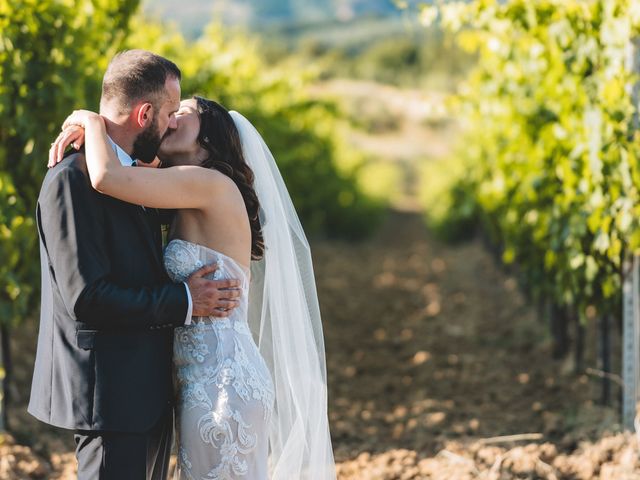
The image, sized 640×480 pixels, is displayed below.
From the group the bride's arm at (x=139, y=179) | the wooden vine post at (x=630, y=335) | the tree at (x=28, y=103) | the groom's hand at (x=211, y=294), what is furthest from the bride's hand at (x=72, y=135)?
the wooden vine post at (x=630, y=335)

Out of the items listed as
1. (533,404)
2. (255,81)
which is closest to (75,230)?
(533,404)

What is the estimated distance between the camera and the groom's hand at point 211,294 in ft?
9.50

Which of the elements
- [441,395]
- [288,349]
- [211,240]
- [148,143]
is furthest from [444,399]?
[148,143]

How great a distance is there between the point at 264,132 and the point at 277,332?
7.32 metres

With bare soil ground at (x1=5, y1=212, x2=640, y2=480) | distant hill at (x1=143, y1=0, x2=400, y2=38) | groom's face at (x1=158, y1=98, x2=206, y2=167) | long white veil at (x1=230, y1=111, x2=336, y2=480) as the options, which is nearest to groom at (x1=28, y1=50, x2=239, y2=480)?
groom's face at (x1=158, y1=98, x2=206, y2=167)

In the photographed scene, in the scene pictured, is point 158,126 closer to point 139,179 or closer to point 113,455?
point 139,179

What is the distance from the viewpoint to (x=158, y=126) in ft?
9.33

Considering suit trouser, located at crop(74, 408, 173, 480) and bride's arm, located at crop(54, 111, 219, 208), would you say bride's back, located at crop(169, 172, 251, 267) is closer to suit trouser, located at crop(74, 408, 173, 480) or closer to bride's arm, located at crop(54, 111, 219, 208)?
bride's arm, located at crop(54, 111, 219, 208)

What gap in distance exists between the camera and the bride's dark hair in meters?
3.07

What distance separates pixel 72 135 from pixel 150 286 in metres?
0.60

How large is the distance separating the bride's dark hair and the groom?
22cm

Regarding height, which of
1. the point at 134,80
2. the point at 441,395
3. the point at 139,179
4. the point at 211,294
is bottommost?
the point at 441,395

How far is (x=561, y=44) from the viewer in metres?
5.29

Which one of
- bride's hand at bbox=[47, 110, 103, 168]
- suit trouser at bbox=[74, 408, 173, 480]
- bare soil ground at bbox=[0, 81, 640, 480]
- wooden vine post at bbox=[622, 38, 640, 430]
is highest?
bride's hand at bbox=[47, 110, 103, 168]
